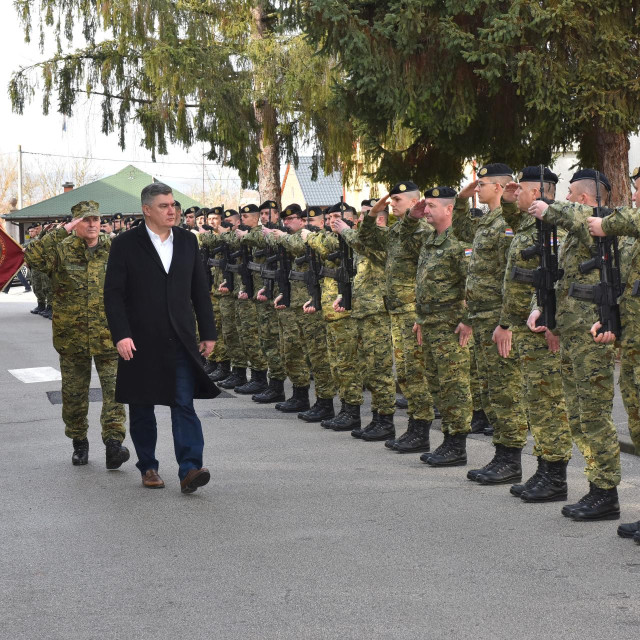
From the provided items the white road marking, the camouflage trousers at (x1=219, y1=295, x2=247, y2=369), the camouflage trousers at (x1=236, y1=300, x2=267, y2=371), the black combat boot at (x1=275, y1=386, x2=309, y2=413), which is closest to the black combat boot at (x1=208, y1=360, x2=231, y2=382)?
the camouflage trousers at (x1=219, y1=295, x2=247, y2=369)

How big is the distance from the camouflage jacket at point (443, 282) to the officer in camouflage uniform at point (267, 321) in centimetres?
392

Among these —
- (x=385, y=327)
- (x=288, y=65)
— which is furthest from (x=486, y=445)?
(x=288, y=65)

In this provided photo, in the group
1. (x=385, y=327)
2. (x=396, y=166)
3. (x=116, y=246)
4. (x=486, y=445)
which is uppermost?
(x=396, y=166)

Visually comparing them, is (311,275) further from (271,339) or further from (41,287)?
(41,287)

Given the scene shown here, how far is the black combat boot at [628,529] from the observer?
6.00 metres

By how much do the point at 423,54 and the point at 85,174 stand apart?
82.6 m

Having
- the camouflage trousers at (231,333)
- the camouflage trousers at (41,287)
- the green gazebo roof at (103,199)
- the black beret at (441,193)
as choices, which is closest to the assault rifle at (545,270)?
the black beret at (441,193)

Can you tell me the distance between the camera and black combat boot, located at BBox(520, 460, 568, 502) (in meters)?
6.97

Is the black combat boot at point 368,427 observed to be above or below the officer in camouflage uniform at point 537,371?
below

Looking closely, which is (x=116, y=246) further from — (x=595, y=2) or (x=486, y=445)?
(x=595, y=2)

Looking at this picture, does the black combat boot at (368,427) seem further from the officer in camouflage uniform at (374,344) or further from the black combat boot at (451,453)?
the black combat boot at (451,453)

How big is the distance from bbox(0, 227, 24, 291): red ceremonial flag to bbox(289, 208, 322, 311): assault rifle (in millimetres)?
2838

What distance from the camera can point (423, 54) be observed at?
14.4 meters

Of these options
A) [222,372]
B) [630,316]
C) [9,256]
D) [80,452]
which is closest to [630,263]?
[630,316]
